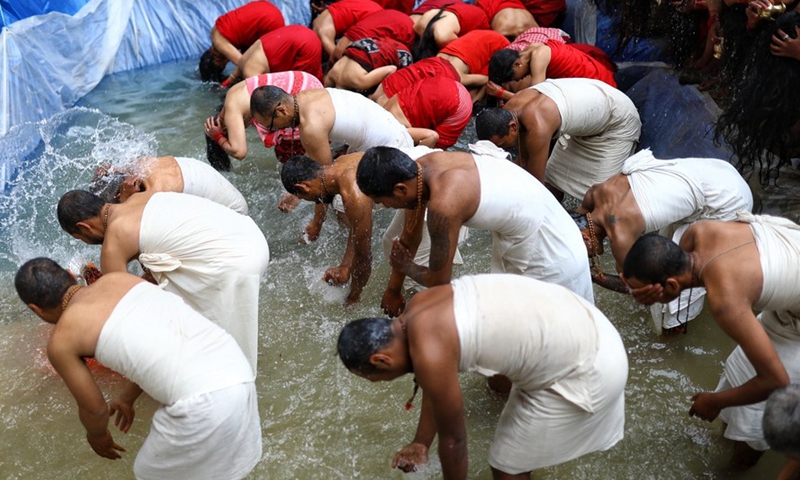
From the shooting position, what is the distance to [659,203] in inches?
140

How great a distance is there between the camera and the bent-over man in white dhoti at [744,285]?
8.37ft

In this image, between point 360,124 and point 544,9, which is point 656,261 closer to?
point 360,124

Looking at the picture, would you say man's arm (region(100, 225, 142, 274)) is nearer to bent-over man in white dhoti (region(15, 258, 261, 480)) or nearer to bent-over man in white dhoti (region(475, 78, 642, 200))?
bent-over man in white dhoti (region(15, 258, 261, 480))

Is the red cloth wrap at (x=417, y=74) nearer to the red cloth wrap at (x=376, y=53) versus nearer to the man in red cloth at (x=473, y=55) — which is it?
the man in red cloth at (x=473, y=55)

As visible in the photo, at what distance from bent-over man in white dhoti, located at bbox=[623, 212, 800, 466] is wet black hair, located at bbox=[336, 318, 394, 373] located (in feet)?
3.13

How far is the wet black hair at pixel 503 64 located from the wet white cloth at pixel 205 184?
2.16m

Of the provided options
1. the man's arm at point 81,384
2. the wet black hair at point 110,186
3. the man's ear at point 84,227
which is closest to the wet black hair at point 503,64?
the wet black hair at point 110,186

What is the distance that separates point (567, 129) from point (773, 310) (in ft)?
6.40

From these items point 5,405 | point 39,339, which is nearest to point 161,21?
point 39,339

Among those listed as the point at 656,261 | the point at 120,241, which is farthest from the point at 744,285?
the point at 120,241

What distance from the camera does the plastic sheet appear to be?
20.3ft

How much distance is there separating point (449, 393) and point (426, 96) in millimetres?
3085

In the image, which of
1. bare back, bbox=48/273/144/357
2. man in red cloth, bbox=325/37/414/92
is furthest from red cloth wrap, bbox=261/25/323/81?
bare back, bbox=48/273/144/357

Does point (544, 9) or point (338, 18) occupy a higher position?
point (544, 9)
